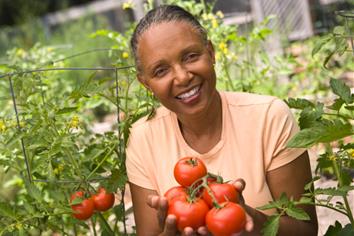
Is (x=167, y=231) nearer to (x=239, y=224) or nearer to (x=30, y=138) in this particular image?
(x=239, y=224)

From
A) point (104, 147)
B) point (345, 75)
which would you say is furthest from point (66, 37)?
point (104, 147)

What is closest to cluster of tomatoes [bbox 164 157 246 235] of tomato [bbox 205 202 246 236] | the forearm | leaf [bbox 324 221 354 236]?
tomato [bbox 205 202 246 236]

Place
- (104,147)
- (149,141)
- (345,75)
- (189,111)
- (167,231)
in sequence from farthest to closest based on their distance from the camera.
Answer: (345,75) < (104,147) < (149,141) < (189,111) < (167,231)

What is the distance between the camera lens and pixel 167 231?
1545 mm

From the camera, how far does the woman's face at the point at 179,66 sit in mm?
1747

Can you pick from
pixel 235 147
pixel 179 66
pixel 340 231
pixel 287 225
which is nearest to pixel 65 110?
pixel 179 66

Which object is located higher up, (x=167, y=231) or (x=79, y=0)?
(x=79, y=0)

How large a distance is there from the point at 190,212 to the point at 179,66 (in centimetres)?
47

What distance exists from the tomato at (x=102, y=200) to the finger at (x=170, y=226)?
522 millimetres

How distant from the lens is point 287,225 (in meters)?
1.74

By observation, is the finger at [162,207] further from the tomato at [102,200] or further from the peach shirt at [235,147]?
the tomato at [102,200]

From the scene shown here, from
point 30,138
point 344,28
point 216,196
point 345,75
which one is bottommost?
point 345,75

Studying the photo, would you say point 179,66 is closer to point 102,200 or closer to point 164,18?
point 164,18

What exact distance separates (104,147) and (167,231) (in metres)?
0.70
